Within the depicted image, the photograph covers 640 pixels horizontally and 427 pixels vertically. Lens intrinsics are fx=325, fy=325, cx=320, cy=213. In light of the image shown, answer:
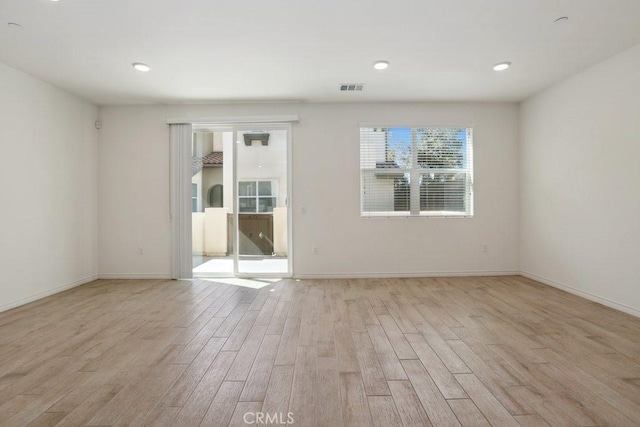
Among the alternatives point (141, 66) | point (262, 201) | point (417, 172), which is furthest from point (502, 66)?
point (141, 66)

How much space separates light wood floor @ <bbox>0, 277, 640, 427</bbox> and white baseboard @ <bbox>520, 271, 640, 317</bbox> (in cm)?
18

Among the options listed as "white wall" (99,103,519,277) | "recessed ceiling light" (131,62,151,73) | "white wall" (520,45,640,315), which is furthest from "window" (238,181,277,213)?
"white wall" (520,45,640,315)

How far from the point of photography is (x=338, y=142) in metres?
5.01

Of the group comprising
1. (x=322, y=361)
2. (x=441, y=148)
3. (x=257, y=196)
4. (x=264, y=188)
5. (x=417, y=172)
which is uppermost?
(x=441, y=148)

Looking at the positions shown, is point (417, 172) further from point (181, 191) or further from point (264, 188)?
point (181, 191)

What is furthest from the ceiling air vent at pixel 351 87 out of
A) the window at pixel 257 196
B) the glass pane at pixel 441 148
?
the window at pixel 257 196

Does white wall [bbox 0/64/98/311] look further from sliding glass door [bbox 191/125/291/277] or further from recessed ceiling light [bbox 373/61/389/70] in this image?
recessed ceiling light [bbox 373/61/389/70]

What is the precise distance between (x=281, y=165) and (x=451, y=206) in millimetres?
2751

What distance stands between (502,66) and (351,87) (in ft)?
5.87

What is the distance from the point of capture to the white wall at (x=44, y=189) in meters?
3.63

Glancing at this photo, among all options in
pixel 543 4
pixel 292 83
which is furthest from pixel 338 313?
pixel 543 4

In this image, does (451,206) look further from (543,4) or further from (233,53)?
(233,53)

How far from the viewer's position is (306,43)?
10.4 ft

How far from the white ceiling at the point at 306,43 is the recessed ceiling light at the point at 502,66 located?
3.7 inches
